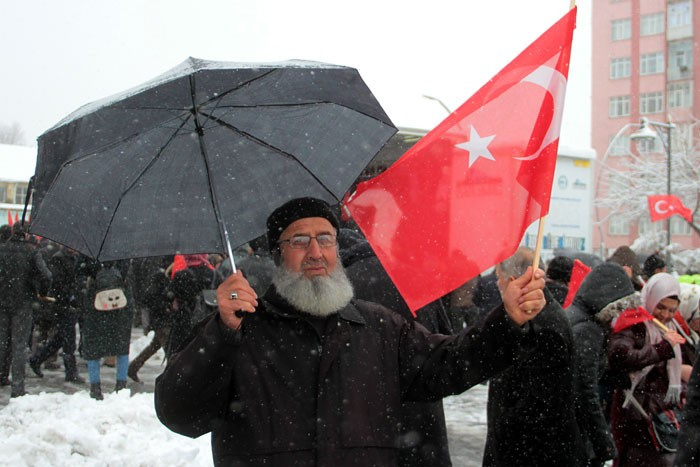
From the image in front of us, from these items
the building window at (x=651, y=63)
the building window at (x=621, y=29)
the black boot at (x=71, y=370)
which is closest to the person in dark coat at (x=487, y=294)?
the black boot at (x=71, y=370)

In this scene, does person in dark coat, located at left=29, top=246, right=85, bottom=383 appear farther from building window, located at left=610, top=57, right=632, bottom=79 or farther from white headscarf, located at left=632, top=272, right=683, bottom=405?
building window, located at left=610, top=57, right=632, bottom=79

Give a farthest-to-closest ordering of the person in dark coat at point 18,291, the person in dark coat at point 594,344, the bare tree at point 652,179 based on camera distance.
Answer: the bare tree at point 652,179
the person in dark coat at point 18,291
the person in dark coat at point 594,344

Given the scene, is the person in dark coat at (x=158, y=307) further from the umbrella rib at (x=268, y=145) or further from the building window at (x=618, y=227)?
the building window at (x=618, y=227)

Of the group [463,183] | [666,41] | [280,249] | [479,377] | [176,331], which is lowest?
[176,331]

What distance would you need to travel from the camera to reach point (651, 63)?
64.6 m

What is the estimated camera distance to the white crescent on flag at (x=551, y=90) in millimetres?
2834

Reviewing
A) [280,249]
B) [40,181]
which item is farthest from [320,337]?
[40,181]

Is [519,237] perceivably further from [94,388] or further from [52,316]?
[52,316]

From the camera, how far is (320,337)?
9.29ft

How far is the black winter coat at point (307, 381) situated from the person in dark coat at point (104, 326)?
7162 millimetres

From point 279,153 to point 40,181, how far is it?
3.25ft

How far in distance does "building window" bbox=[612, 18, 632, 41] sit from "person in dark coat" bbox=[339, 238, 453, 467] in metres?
67.8

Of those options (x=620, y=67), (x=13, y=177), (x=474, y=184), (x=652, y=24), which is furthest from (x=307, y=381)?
(x=652, y=24)

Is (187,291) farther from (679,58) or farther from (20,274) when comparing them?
(679,58)
